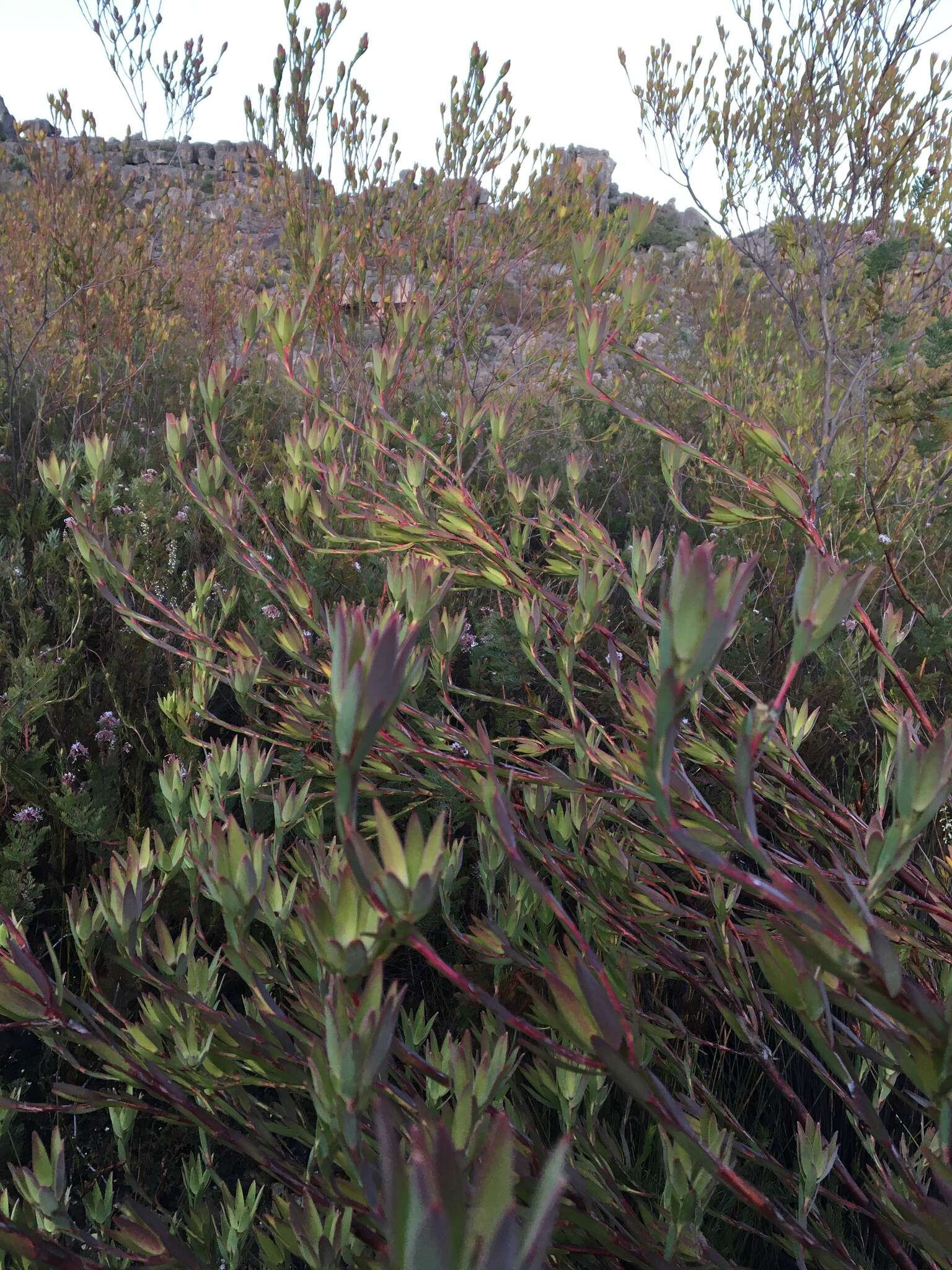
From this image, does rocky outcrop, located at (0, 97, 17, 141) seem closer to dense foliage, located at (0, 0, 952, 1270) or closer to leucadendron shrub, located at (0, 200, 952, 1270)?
dense foliage, located at (0, 0, 952, 1270)

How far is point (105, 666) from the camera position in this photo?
8.29 ft

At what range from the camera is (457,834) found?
86.8 inches

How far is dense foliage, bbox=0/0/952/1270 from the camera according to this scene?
A: 584mm

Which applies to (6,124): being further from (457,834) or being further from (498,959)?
(498,959)

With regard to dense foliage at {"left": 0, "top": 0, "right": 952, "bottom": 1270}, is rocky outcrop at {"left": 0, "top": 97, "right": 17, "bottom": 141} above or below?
above

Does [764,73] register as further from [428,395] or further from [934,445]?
[934,445]

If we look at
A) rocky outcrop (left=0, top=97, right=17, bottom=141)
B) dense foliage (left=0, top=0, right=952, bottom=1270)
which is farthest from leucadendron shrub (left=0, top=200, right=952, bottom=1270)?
rocky outcrop (left=0, top=97, right=17, bottom=141)

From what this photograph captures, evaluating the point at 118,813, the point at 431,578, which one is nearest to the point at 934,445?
the point at 431,578

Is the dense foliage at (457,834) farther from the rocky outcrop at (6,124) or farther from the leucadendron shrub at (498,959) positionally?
the rocky outcrop at (6,124)

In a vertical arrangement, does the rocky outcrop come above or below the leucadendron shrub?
above

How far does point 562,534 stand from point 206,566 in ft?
6.29

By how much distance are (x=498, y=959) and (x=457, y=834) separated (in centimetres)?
114

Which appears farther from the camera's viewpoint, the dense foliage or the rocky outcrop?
the rocky outcrop

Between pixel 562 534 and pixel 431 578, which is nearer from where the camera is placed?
pixel 431 578
